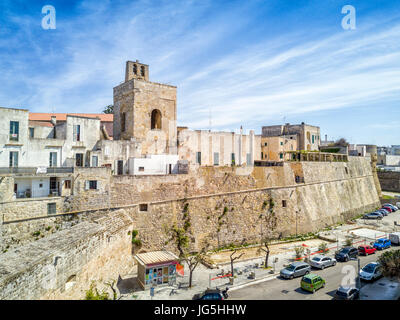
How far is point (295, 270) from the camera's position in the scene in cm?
1620

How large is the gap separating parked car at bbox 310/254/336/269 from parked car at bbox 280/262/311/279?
0.87 meters

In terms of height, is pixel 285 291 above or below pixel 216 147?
below

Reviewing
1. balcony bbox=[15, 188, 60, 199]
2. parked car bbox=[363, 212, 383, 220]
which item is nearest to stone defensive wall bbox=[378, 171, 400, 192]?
parked car bbox=[363, 212, 383, 220]

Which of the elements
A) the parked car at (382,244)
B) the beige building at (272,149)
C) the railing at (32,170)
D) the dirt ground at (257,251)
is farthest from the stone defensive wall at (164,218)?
the parked car at (382,244)

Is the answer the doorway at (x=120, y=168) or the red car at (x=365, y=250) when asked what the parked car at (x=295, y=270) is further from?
the doorway at (x=120, y=168)

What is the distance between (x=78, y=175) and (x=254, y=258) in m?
Answer: 12.7

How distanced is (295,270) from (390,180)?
43.6 m

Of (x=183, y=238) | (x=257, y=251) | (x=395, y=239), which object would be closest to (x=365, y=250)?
(x=395, y=239)

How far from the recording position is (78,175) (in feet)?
51.3

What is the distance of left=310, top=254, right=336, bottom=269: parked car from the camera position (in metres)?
17.6

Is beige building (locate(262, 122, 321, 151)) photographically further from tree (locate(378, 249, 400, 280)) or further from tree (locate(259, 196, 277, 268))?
tree (locate(378, 249, 400, 280))

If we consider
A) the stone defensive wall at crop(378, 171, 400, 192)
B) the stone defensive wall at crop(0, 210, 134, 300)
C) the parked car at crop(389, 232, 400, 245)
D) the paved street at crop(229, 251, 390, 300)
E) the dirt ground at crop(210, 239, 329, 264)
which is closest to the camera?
the stone defensive wall at crop(0, 210, 134, 300)

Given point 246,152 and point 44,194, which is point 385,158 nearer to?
point 246,152

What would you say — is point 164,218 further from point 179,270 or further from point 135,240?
point 179,270
